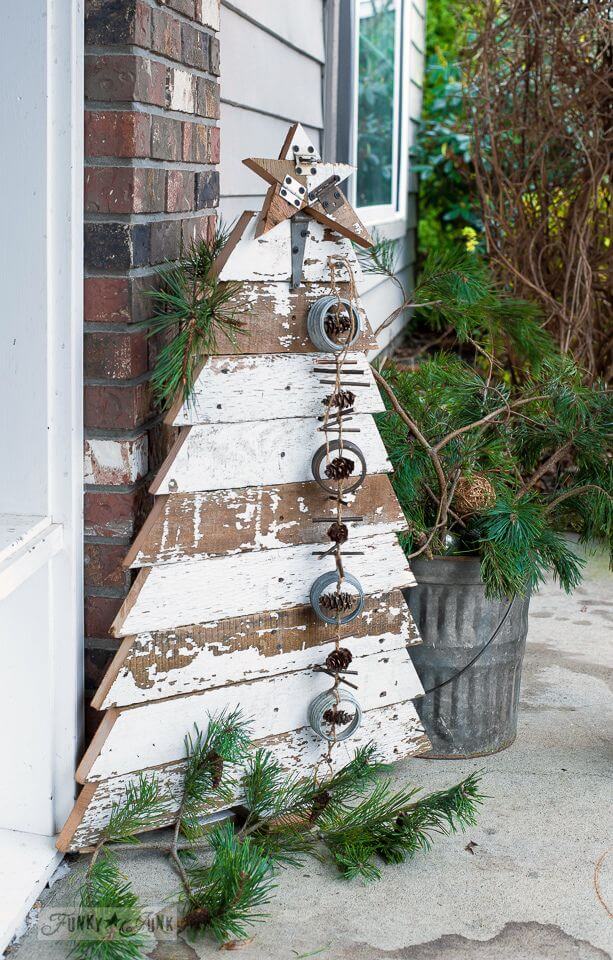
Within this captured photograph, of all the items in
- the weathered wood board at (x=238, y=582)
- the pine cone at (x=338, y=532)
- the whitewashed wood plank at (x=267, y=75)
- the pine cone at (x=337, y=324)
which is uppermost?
the whitewashed wood plank at (x=267, y=75)

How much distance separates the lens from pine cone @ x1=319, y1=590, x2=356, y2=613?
1954mm

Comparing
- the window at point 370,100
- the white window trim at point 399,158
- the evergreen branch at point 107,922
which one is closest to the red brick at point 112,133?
the evergreen branch at point 107,922

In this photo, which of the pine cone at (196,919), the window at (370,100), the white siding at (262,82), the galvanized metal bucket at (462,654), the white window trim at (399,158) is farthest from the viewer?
the white window trim at (399,158)

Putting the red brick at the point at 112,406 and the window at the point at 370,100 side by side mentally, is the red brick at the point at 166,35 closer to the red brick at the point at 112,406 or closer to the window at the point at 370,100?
the red brick at the point at 112,406

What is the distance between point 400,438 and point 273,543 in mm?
461

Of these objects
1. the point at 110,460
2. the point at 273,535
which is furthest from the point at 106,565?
the point at 273,535

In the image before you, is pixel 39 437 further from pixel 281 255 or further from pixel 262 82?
pixel 262 82

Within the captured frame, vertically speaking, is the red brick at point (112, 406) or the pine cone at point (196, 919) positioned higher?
the red brick at point (112, 406)

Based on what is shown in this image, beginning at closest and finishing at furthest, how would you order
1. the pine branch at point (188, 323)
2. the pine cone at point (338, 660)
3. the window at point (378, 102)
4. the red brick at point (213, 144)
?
the pine branch at point (188, 323) → the pine cone at point (338, 660) → the red brick at point (213, 144) → the window at point (378, 102)

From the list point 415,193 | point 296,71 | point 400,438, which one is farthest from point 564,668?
point 415,193

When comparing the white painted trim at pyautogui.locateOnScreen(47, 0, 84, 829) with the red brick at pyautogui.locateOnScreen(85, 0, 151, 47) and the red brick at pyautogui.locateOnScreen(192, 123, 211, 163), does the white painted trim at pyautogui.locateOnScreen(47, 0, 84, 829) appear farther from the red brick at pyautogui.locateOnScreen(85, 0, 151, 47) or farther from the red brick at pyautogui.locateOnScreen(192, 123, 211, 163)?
the red brick at pyautogui.locateOnScreen(192, 123, 211, 163)

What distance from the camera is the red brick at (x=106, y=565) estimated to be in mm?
1890

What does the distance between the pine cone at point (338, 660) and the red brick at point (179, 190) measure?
906 mm

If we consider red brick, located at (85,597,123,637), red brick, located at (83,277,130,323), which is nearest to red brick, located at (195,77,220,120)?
red brick, located at (83,277,130,323)
